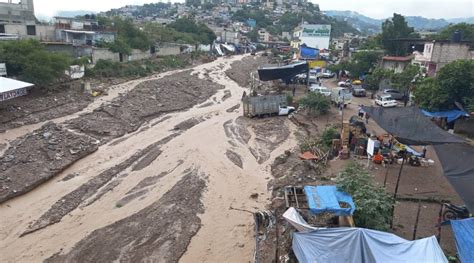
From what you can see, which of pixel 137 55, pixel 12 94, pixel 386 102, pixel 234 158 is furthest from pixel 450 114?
pixel 137 55

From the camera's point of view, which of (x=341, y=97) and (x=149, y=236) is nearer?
(x=149, y=236)

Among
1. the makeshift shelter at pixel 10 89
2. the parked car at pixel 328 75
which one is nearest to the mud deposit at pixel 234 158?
the makeshift shelter at pixel 10 89

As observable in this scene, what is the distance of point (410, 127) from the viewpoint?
49.5 ft

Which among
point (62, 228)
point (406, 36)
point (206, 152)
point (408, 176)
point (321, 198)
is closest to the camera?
point (321, 198)

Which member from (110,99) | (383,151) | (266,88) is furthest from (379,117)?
(266,88)

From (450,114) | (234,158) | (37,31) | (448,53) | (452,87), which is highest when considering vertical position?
(37,31)

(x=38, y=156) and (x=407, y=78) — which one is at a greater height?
(x=407, y=78)

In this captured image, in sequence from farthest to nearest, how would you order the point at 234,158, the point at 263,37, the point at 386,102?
1. the point at 263,37
2. the point at 386,102
3. the point at 234,158

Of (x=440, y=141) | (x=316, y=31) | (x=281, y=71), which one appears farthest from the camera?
(x=316, y=31)

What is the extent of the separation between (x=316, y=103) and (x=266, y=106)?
Answer: 3839mm

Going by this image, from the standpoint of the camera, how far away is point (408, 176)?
16.7m

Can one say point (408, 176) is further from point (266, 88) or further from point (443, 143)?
point (266, 88)

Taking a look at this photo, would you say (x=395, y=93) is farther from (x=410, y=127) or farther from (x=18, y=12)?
(x=18, y=12)

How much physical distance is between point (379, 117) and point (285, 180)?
5058 millimetres
